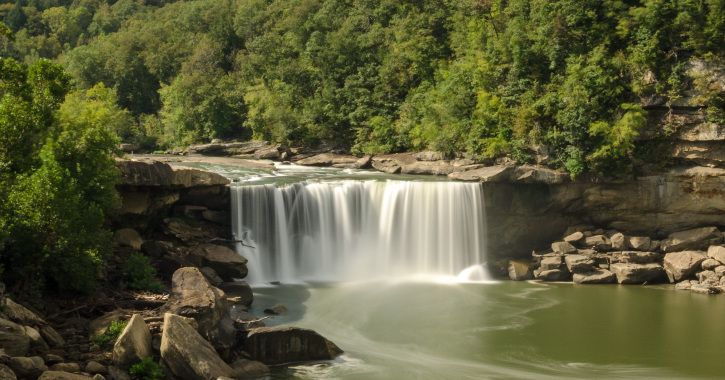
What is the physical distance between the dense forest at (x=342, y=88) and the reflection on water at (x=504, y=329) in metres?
6.04

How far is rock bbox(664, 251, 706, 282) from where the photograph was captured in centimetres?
2206

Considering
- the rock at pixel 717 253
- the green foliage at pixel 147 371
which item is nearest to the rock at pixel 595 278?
the rock at pixel 717 253

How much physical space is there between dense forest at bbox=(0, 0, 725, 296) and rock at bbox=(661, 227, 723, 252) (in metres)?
3.54

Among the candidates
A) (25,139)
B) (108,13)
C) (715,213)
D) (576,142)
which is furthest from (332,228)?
(108,13)

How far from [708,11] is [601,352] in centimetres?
1630

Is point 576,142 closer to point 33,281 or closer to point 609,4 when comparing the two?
point 609,4

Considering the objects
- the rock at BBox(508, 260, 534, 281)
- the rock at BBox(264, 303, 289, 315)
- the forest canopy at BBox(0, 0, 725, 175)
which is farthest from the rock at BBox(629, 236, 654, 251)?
the rock at BBox(264, 303, 289, 315)

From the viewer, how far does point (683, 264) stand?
22.1 metres

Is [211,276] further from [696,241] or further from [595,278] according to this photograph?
[696,241]

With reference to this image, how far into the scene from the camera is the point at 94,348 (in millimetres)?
12164

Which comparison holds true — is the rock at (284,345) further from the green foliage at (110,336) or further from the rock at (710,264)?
the rock at (710,264)

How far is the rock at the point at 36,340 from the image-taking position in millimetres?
11320

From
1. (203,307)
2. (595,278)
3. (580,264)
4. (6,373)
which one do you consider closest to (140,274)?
(203,307)

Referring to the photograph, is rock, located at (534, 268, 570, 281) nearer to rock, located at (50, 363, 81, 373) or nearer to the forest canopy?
the forest canopy
